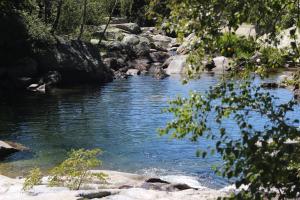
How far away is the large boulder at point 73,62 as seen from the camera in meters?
44.3

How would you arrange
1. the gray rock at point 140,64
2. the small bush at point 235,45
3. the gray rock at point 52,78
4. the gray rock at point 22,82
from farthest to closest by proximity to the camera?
1. the gray rock at point 140,64
2. the gray rock at point 52,78
3. the gray rock at point 22,82
4. the small bush at point 235,45

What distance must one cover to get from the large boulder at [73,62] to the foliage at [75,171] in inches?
1273

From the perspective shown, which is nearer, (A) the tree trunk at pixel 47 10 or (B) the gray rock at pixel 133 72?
(A) the tree trunk at pixel 47 10

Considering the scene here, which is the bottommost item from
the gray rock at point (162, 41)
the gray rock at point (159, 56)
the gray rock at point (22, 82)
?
the gray rock at point (22, 82)

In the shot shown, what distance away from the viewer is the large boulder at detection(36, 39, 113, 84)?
44312 mm

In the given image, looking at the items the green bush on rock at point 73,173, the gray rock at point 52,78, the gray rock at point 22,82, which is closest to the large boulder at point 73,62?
the gray rock at point 52,78

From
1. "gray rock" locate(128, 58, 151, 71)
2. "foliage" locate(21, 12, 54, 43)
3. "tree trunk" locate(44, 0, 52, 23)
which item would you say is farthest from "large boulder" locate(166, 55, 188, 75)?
"tree trunk" locate(44, 0, 52, 23)

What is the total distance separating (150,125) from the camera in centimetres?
2594

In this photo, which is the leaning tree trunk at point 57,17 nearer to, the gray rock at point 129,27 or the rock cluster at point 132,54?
the rock cluster at point 132,54

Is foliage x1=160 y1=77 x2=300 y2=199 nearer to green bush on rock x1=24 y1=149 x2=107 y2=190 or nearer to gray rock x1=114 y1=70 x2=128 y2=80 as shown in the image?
green bush on rock x1=24 y1=149 x2=107 y2=190

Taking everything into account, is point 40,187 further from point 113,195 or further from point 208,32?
point 208,32

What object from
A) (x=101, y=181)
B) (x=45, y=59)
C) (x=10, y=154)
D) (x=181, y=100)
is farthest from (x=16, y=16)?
(x=181, y=100)

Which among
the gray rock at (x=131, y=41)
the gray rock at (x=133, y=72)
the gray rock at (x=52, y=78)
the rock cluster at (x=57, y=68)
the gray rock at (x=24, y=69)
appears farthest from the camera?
the gray rock at (x=131, y=41)

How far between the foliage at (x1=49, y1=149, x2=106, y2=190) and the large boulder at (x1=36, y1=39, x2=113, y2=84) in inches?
1273
